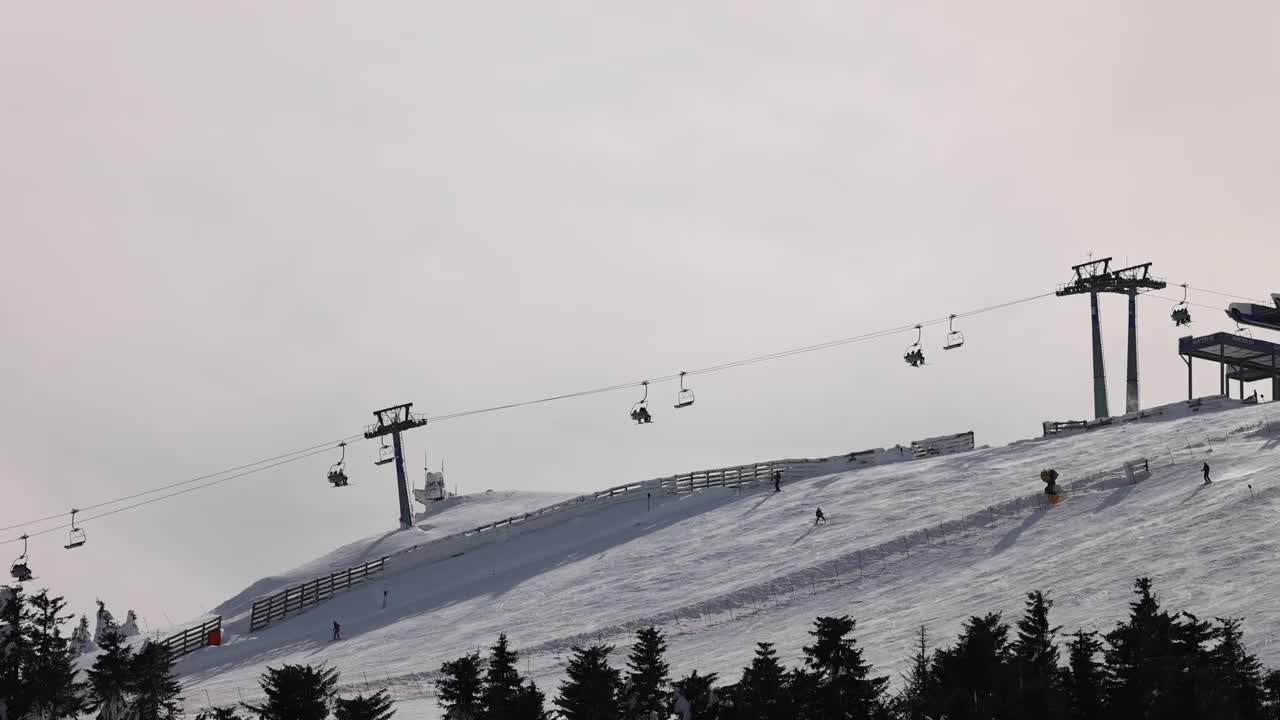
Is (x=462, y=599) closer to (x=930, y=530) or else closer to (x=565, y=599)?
(x=565, y=599)

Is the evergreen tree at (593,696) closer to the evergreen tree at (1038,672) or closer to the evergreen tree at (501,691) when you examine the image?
the evergreen tree at (501,691)

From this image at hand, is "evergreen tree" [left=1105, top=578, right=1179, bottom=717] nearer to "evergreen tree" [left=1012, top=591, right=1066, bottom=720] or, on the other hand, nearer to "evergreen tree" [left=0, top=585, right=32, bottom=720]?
"evergreen tree" [left=1012, top=591, right=1066, bottom=720]

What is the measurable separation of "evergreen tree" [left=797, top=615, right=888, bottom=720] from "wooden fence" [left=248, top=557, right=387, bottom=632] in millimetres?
37916

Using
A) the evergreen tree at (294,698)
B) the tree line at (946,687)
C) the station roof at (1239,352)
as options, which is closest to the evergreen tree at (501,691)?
the tree line at (946,687)

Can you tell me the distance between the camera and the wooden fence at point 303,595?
2613 inches

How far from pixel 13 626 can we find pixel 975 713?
26.7 meters

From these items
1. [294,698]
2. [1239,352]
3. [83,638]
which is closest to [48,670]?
[294,698]

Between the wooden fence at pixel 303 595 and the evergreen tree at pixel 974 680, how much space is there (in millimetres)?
39628

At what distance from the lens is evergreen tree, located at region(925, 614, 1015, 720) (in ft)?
94.9

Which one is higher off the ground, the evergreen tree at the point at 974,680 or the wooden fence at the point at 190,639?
the evergreen tree at the point at 974,680

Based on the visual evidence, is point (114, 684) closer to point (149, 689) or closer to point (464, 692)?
point (149, 689)

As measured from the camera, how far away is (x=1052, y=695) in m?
28.7

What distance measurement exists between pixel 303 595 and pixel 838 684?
40.0 m

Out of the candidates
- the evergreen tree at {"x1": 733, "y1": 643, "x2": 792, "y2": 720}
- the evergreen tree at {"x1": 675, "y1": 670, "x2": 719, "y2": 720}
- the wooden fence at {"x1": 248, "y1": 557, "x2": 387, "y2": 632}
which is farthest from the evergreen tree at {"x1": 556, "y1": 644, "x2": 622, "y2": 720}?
the wooden fence at {"x1": 248, "y1": 557, "x2": 387, "y2": 632}
